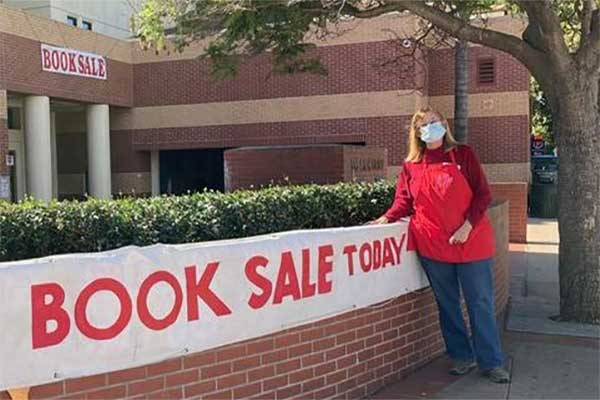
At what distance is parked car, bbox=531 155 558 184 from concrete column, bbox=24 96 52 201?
15.7 meters

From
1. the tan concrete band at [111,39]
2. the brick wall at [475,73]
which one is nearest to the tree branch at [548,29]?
the tan concrete band at [111,39]

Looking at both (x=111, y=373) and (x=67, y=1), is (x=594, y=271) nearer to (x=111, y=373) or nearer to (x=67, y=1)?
(x=111, y=373)

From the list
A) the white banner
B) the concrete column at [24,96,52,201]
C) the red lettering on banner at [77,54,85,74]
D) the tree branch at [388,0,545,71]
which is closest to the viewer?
the white banner

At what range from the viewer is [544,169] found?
24500 millimetres

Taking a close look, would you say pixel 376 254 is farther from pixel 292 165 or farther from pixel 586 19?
pixel 292 165

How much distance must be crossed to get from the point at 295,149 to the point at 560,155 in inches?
144

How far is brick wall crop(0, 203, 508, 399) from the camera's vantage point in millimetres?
3504

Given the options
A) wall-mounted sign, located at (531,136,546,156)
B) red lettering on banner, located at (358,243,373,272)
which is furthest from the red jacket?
wall-mounted sign, located at (531,136,546,156)

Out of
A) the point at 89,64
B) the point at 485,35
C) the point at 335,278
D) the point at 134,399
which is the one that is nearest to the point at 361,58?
Result: the point at 89,64

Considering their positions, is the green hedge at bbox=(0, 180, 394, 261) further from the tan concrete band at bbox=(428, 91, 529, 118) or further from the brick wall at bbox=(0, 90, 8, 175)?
the tan concrete band at bbox=(428, 91, 529, 118)

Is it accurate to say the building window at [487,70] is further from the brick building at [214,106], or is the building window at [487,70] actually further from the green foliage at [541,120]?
the green foliage at [541,120]

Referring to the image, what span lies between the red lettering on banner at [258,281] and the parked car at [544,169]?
2130 centimetres

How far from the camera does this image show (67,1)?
86.8 feet

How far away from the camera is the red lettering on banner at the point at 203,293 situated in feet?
11.9
